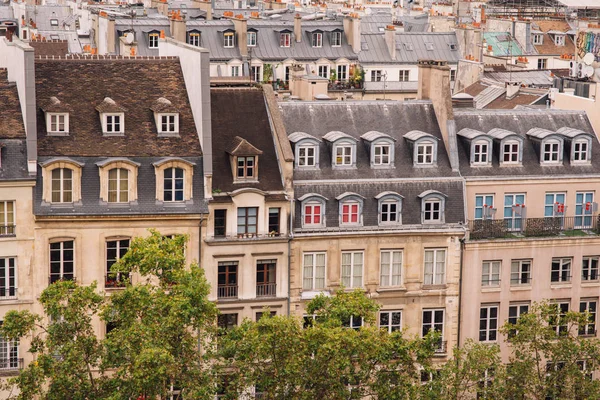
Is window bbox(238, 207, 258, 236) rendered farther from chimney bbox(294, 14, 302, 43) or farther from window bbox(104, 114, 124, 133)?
chimney bbox(294, 14, 302, 43)

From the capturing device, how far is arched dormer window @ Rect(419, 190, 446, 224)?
80.5 meters

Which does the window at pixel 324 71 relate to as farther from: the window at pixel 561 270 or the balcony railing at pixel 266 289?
the balcony railing at pixel 266 289

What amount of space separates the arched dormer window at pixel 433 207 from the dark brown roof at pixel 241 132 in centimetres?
817

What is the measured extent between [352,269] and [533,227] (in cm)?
1092

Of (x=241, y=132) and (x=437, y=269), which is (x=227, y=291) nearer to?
(x=241, y=132)

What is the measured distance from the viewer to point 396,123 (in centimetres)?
8412

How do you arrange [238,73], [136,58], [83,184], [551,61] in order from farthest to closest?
1. [551,61]
2. [238,73]
3. [136,58]
4. [83,184]

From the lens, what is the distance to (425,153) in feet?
270

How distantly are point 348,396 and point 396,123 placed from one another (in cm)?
2187

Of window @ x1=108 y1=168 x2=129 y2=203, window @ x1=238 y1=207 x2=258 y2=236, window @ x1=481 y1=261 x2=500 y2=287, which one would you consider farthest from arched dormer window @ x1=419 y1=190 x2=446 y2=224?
window @ x1=108 y1=168 x2=129 y2=203

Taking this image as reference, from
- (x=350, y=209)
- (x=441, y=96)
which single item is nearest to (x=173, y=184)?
(x=350, y=209)

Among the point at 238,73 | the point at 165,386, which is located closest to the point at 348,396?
the point at 165,386

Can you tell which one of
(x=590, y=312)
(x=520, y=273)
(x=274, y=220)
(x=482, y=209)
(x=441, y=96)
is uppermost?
(x=441, y=96)

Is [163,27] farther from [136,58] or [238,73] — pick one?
[136,58]
